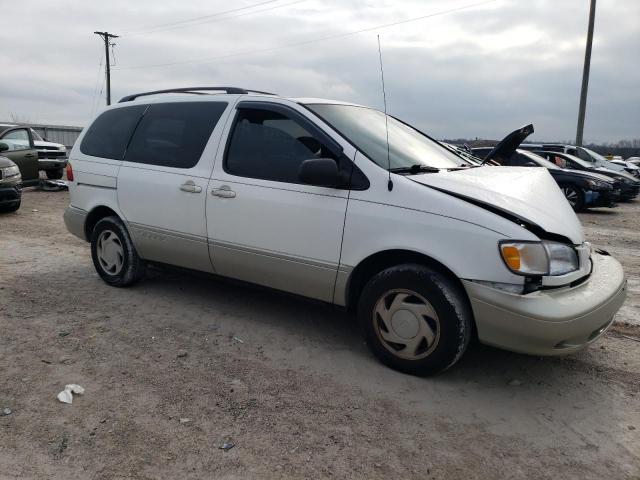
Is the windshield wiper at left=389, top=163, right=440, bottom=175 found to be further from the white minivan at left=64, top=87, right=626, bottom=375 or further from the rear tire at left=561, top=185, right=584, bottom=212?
the rear tire at left=561, top=185, right=584, bottom=212

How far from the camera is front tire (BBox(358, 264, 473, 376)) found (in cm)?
320

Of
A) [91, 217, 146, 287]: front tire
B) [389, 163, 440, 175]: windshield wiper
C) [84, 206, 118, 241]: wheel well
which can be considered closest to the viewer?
[389, 163, 440, 175]: windshield wiper

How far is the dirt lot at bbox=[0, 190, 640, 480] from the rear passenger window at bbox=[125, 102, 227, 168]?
1323 millimetres

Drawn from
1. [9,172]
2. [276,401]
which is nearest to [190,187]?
[276,401]

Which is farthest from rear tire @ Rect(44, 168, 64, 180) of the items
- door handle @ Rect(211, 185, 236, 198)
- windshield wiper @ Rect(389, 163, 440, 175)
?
windshield wiper @ Rect(389, 163, 440, 175)

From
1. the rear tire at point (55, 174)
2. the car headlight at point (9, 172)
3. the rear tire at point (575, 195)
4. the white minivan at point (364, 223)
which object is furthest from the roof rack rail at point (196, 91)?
the rear tire at point (55, 174)

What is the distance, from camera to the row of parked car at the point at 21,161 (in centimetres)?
958

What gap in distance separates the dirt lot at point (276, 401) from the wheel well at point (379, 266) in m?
0.47

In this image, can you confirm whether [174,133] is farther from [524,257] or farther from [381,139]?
[524,257]

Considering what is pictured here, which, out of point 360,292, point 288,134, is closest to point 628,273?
point 360,292

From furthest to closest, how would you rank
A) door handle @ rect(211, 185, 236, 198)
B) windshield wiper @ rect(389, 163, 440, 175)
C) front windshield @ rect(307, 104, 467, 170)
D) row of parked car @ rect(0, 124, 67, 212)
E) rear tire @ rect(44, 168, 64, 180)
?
rear tire @ rect(44, 168, 64, 180) → row of parked car @ rect(0, 124, 67, 212) → door handle @ rect(211, 185, 236, 198) → front windshield @ rect(307, 104, 467, 170) → windshield wiper @ rect(389, 163, 440, 175)

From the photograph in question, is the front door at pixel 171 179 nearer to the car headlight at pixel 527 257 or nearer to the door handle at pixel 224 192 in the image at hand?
the door handle at pixel 224 192

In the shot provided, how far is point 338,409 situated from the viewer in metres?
3.06

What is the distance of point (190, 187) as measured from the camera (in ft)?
14.4
